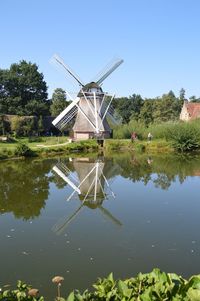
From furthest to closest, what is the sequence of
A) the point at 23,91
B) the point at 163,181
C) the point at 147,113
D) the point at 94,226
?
the point at 147,113 → the point at 23,91 → the point at 163,181 → the point at 94,226

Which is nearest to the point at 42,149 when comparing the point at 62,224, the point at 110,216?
the point at 110,216

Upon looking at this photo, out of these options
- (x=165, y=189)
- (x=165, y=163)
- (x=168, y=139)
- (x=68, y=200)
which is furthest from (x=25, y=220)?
(x=168, y=139)

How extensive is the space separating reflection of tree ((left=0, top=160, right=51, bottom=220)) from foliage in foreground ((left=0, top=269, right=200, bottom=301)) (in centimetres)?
806

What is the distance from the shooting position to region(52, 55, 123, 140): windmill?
35281mm

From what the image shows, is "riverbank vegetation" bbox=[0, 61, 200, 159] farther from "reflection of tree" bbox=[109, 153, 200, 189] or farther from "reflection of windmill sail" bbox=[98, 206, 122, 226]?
"reflection of windmill sail" bbox=[98, 206, 122, 226]

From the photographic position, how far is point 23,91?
163 feet

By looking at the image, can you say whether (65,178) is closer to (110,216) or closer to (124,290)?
(110,216)

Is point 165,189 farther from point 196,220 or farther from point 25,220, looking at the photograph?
point 25,220

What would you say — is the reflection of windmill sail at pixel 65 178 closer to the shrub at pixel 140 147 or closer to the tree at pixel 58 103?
the shrub at pixel 140 147

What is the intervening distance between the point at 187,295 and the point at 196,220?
788 centimetres

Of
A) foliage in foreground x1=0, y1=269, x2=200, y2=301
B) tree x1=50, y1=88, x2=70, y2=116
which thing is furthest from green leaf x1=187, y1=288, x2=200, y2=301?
tree x1=50, y1=88, x2=70, y2=116

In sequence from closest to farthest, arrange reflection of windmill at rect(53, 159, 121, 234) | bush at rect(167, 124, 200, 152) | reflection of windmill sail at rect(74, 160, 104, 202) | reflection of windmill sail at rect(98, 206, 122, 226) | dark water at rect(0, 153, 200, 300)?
dark water at rect(0, 153, 200, 300) → reflection of windmill sail at rect(98, 206, 122, 226) → reflection of windmill at rect(53, 159, 121, 234) → reflection of windmill sail at rect(74, 160, 104, 202) → bush at rect(167, 124, 200, 152)

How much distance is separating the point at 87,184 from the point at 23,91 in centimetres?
3523

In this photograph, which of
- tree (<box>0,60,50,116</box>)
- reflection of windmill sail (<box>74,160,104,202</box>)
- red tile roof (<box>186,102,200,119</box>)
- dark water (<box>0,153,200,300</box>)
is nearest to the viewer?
dark water (<box>0,153,200,300</box>)
